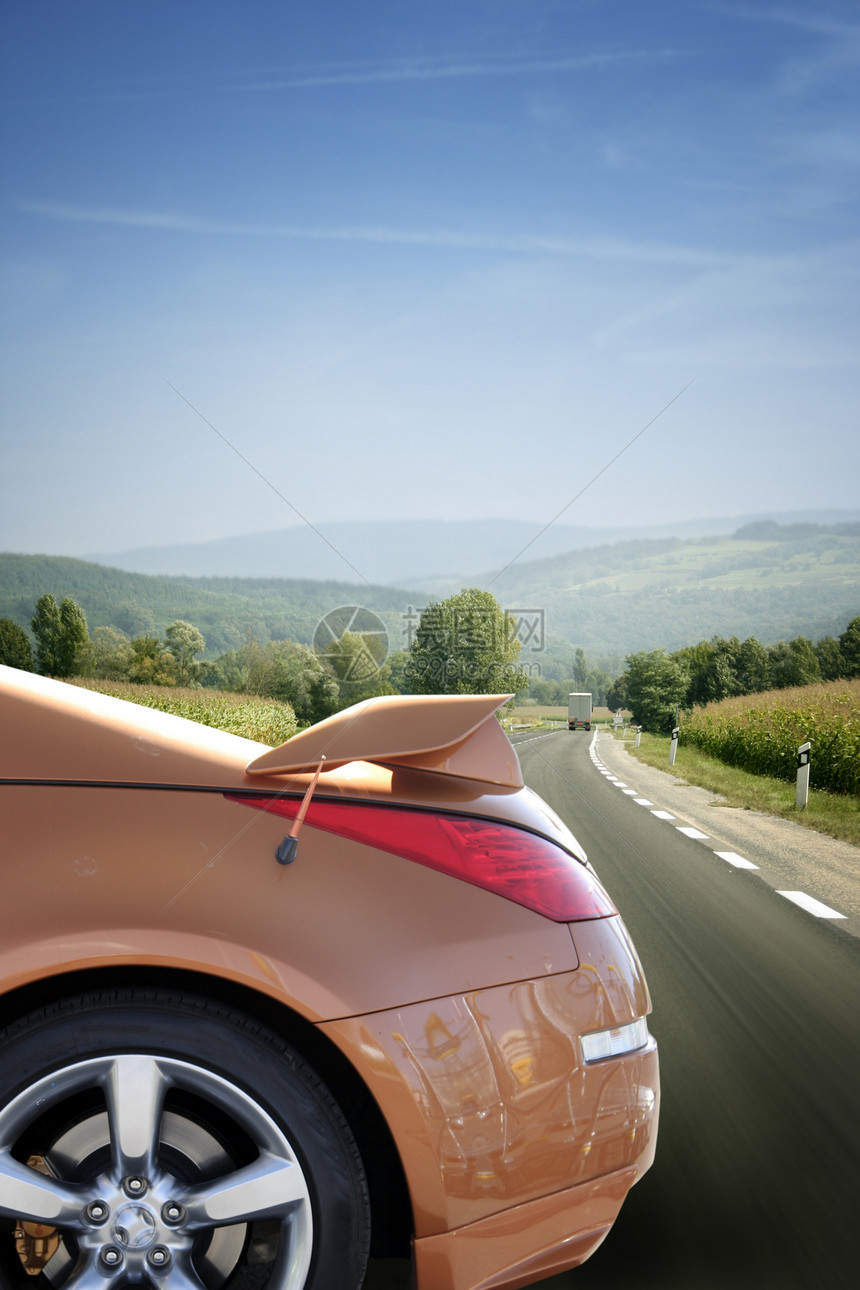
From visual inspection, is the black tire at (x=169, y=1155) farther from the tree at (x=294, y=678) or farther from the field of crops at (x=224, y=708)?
the tree at (x=294, y=678)

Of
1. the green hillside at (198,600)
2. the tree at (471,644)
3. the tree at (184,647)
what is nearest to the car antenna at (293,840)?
the green hillside at (198,600)

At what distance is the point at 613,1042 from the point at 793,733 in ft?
53.1

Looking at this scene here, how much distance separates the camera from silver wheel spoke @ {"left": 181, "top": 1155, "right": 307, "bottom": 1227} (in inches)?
57.1

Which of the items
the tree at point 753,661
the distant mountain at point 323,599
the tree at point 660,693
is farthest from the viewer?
the tree at point 753,661

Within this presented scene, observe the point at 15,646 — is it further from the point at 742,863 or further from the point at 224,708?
the point at 742,863

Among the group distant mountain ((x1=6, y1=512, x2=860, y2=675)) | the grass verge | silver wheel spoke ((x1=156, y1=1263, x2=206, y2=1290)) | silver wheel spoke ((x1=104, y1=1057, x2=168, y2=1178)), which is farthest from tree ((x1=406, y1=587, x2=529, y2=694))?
the grass verge

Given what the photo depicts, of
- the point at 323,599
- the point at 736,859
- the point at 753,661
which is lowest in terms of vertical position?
the point at 736,859

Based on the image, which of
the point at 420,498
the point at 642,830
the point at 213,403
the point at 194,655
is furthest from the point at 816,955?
the point at 642,830

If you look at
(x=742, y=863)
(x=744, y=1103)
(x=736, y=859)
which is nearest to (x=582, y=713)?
(x=736, y=859)

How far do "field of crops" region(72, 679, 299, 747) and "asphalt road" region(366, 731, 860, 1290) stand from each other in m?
0.89

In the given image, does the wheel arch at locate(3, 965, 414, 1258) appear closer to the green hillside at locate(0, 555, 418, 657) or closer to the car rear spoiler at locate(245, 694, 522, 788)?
the car rear spoiler at locate(245, 694, 522, 788)

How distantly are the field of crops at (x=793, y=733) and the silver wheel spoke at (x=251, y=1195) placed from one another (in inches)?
516

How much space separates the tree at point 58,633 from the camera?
432 cm

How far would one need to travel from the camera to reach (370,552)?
329 centimetres
